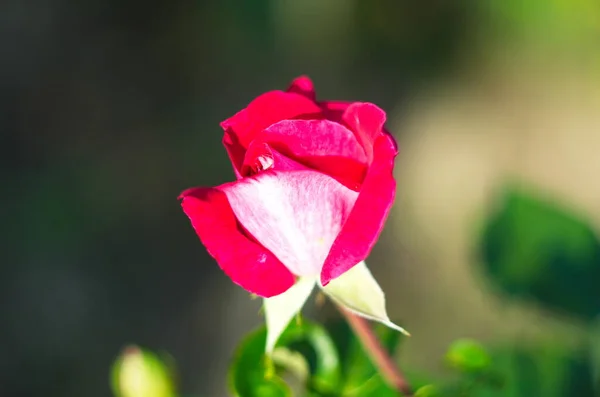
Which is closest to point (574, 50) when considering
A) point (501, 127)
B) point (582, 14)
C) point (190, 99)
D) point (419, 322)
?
point (582, 14)

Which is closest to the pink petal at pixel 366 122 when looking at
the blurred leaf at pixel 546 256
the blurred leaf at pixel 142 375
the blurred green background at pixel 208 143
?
the blurred leaf at pixel 142 375

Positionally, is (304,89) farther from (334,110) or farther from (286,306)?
(286,306)

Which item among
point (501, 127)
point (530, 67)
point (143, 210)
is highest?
point (530, 67)

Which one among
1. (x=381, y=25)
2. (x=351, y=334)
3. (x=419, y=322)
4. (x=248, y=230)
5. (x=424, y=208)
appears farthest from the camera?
(x=381, y=25)

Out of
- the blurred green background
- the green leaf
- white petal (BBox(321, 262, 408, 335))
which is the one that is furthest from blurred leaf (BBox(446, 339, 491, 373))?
the blurred green background

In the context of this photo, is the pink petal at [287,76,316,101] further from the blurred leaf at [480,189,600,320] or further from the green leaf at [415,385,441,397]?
the blurred leaf at [480,189,600,320]

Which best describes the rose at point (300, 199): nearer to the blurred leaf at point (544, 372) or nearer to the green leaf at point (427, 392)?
the green leaf at point (427, 392)

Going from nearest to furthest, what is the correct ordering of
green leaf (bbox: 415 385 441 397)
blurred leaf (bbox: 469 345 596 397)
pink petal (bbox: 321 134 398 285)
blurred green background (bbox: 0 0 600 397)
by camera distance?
pink petal (bbox: 321 134 398 285) < green leaf (bbox: 415 385 441 397) < blurred leaf (bbox: 469 345 596 397) < blurred green background (bbox: 0 0 600 397)

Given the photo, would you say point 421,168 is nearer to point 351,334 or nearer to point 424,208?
point 424,208
